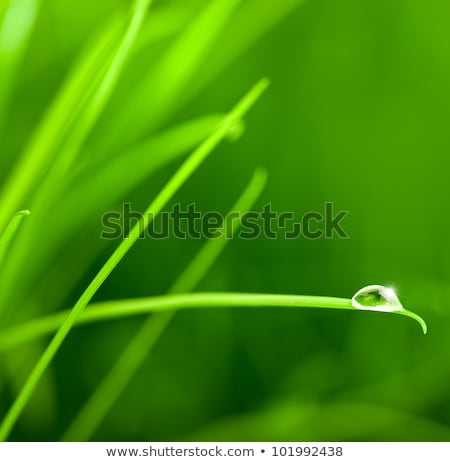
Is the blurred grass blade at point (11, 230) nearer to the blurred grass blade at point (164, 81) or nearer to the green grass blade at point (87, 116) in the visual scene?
the green grass blade at point (87, 116)

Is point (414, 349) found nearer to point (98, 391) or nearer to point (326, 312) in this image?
point (326, 312)

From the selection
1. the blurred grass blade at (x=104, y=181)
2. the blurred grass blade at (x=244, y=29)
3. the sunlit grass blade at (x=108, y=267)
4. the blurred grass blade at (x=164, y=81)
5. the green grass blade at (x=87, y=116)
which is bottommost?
the sunlit grass blade at (x=108, y=267)

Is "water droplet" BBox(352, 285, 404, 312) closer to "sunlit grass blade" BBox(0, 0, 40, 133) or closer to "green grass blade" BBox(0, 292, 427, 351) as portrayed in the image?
"green grass blade" BBox(0, 292, 427, 351)

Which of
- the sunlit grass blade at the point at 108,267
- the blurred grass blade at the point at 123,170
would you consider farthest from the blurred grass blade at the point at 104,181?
the sunlit grass blade at the point at 108,267

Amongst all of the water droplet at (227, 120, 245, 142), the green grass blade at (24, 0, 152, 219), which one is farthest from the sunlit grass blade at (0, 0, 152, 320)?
the water droplet at (227, 120, 245, 142)

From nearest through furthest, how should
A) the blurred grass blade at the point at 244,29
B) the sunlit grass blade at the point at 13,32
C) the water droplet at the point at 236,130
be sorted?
1. the sunlit grass blade at the point at 13,32
2. the water droplet at the point at 236,130
3. the blurred grass blade at the point at 244,29

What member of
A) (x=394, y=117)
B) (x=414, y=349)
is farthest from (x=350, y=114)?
(x=414, y=349)

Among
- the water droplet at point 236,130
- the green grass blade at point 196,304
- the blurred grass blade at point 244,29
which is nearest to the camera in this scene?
the green grass blade at point 196,304

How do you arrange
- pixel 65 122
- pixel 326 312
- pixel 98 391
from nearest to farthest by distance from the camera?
pixel 65 122 < pixel 98 391 < pixel 326 312
